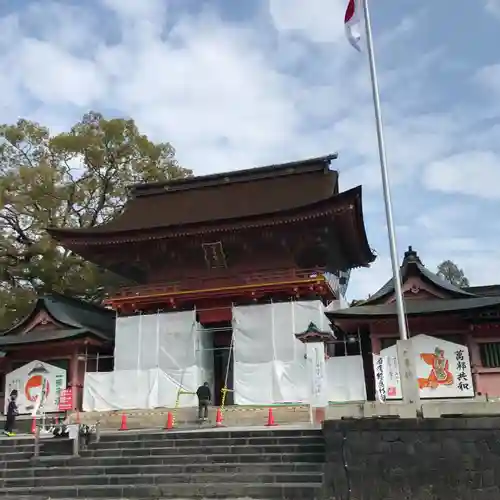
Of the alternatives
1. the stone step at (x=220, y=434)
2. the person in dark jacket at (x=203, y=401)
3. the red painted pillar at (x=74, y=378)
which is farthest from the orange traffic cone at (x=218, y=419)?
the red painted pillar at (x=74, y=378)

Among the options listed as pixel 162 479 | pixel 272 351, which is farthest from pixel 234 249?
pixel 162 479

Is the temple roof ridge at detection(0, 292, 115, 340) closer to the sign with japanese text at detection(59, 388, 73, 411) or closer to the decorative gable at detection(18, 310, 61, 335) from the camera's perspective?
the decorative gable at detection(18, 310, 61, 335)

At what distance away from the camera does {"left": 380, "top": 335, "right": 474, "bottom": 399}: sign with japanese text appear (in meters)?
17.2

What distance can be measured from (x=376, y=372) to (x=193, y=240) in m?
8.57

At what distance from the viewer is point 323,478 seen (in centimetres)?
1012

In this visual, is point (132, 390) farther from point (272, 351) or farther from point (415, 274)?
point (415, 274)

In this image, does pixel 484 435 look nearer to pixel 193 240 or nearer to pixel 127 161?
pixel 193 240

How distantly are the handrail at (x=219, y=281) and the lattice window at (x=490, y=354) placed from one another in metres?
6.00

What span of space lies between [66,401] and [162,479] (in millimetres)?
10066

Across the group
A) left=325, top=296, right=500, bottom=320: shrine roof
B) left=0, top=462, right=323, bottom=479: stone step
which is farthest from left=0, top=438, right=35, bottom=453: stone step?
left=325, top=296, right=500, bottom=320: shrine roof

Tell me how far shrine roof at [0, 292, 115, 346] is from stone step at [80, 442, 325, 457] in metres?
8.51

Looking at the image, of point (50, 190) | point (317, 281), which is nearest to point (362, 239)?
point (317, 281)

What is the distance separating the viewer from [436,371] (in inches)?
691

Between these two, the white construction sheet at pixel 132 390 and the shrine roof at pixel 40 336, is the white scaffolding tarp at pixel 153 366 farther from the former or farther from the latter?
the shrine roof at pixel 40 336
